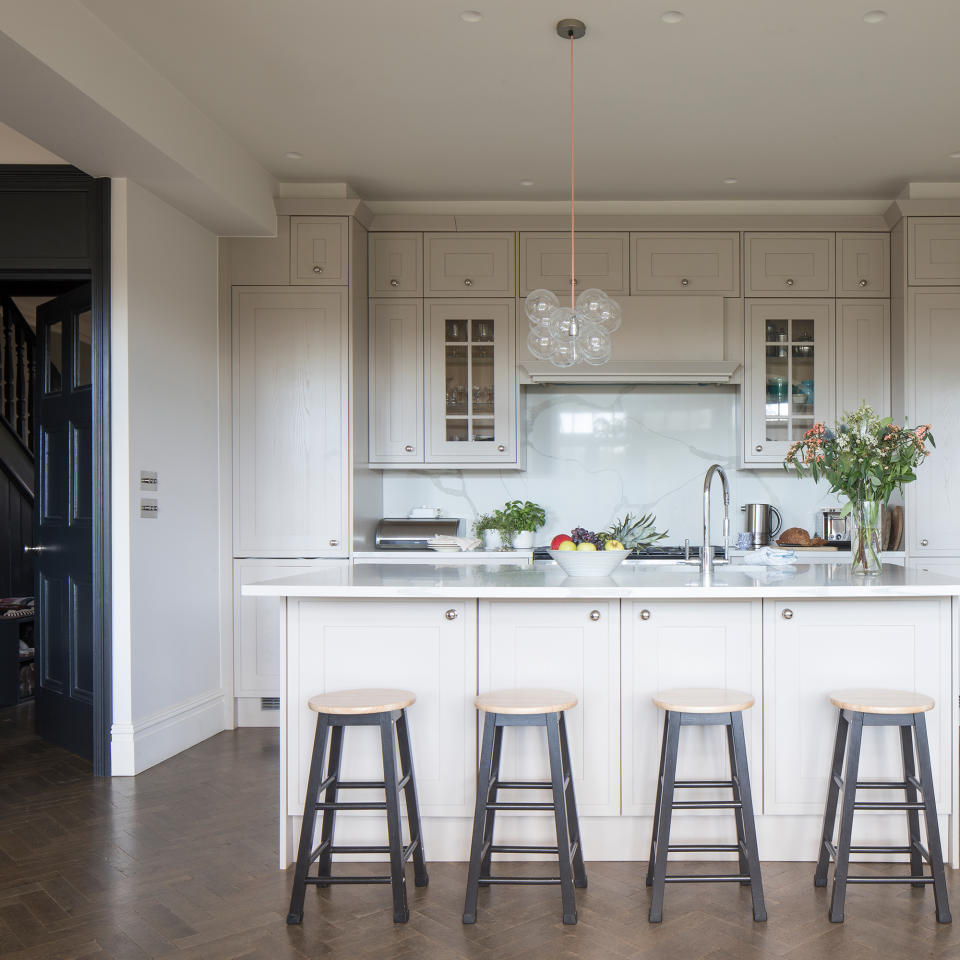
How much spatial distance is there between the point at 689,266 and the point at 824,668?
9.70 feet

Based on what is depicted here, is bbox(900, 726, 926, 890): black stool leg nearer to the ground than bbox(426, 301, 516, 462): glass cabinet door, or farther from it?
nearer to the ground

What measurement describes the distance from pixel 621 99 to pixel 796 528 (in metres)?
2.66

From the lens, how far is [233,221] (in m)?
4.71

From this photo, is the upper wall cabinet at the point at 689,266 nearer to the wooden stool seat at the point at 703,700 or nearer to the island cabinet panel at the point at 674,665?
the island cabinet panel at the point at 674,665

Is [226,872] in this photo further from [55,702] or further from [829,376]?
[829,376]

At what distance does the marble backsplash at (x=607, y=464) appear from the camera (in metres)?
5.63

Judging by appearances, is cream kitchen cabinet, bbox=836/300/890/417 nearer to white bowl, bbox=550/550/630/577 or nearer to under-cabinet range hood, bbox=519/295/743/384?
under-cabinet range hood, bbox=519/295/743/384

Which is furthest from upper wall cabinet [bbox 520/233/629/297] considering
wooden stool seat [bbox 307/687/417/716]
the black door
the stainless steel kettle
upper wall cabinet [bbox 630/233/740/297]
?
wooden stool seat [bbox 307/687/417/716]

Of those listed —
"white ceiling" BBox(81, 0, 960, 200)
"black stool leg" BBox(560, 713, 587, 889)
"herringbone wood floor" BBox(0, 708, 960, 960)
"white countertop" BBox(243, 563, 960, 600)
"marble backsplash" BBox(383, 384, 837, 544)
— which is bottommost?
"herringbone wood floor" BBox(0, 708, 960, 960)

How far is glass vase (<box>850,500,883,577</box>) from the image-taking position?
326 centimetres

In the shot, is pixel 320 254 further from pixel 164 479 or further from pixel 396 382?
pixel 164 479

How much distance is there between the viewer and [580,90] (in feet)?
12.7

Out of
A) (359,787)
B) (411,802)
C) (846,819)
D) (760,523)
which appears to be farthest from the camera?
(760,523)

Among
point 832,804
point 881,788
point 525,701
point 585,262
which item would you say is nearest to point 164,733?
point 525,701
